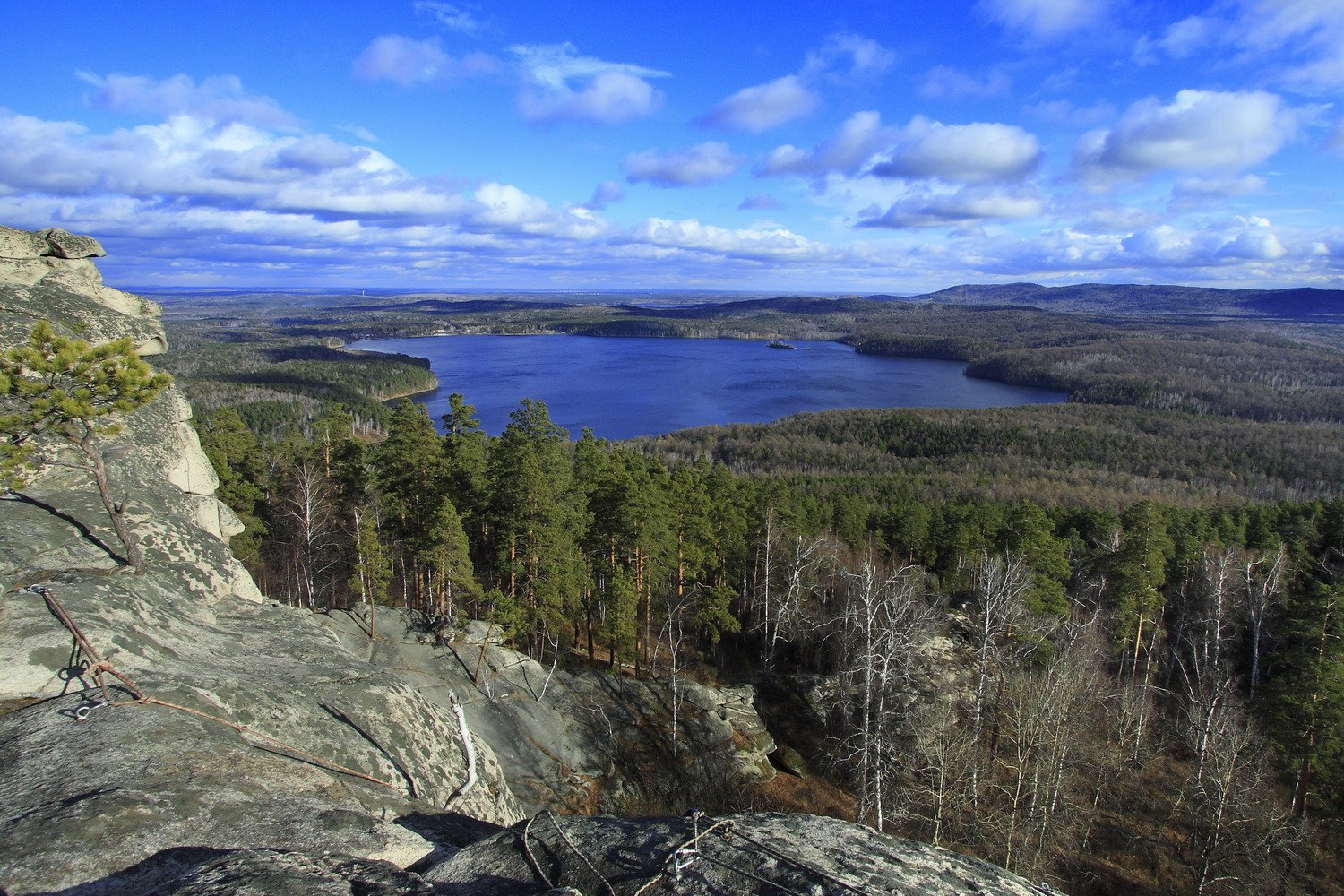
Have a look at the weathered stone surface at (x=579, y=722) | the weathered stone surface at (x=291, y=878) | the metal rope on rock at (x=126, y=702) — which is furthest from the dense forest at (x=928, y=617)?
the weathered stone surface at (x=291, y=878)

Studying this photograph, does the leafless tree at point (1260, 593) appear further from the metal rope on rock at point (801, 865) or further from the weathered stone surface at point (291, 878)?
the weathered stone surface at point (291, 878)

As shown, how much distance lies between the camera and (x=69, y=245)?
12.8m

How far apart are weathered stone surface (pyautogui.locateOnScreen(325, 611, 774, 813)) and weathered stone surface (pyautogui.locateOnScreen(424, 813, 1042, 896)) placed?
10.3m

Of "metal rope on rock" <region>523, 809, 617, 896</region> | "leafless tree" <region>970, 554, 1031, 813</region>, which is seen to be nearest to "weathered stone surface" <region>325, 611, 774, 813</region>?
"leafless tree" <region>970, 554, 1031, 813</region>

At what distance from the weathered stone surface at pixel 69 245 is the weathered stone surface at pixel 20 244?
0.42 ft

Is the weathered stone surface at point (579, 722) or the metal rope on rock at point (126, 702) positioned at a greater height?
the metal rope on rock at point (126, 702)

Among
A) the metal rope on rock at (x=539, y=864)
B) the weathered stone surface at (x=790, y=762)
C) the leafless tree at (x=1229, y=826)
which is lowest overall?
the weathered stone surface at (x=790, y=762)

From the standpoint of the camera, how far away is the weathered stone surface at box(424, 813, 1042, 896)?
414 cm

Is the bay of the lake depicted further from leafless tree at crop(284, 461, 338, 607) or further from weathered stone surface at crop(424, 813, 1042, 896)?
weathered stone surface at crop(424, 813, 1042, 896)

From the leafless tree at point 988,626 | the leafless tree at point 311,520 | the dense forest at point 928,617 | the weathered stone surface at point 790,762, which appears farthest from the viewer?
the leafless tree at point 311,520

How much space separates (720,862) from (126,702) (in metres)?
5.84

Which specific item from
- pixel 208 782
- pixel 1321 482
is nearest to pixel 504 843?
pixel 208 782

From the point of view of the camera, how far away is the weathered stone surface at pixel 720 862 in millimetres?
4141

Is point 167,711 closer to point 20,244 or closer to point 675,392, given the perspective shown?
point 20,244
